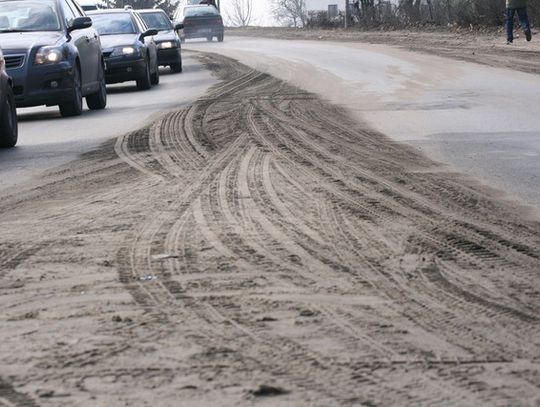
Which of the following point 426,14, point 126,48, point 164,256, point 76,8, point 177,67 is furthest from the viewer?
point 426,14

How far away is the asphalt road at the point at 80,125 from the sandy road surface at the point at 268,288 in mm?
1392

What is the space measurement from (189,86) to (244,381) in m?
21.1

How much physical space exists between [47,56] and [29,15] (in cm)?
131

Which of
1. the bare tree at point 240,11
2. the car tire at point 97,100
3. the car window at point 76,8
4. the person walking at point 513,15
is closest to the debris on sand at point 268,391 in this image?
the car tire at point 97,100

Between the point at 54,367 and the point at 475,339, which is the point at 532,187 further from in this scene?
the point at 54,367

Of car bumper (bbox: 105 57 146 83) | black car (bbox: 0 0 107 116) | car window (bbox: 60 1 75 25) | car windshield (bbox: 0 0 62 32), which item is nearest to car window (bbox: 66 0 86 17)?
black car (bbox: 0 0 107 116)

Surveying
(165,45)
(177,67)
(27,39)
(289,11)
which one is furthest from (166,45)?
(289,11)

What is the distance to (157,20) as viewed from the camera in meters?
34.4

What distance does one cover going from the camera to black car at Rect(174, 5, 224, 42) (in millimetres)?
60906

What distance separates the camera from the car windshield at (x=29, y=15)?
1919 cm

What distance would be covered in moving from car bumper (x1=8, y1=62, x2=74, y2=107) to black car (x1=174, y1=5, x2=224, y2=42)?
42.2 metres

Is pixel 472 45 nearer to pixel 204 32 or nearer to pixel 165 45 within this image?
pixel 165 45

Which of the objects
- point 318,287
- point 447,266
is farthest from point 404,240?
point 318,287

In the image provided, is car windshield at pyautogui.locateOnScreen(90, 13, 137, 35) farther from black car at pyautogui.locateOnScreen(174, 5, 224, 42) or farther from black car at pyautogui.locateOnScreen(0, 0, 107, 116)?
black car at pyautogui.locateOnScreen(174, 5, 224, 42)
